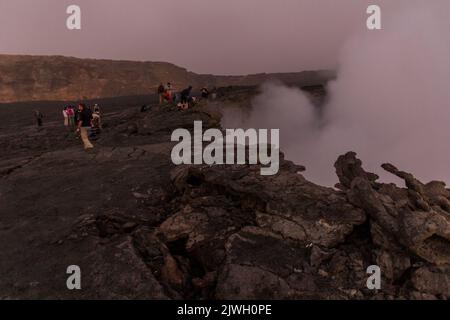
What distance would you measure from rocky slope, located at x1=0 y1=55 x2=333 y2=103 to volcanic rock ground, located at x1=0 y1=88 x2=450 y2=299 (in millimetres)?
114612

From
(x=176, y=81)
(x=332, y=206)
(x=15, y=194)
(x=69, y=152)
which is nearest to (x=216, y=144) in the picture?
(x=332, y=206)

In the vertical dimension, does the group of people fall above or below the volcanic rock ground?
above

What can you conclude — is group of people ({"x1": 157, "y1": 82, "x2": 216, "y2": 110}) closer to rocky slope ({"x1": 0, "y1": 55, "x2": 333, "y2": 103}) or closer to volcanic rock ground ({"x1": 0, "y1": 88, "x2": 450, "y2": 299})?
volcanic rock ground ({"x1": 0, "y1": 88, "x2": 450, "y2": 299})

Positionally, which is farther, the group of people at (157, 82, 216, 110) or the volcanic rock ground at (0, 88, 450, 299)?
the group of people at (157, 82, 216, 110)

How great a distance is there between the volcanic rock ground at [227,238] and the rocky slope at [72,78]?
115m

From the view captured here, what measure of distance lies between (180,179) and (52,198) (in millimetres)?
3712

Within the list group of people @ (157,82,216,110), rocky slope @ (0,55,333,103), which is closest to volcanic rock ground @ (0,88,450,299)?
group of people @ (157,82,216,110)

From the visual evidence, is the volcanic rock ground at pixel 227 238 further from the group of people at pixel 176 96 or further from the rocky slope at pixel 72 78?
the rocky slope at pixel 72 78

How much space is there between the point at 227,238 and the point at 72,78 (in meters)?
145

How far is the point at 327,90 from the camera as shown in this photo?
2783 inches

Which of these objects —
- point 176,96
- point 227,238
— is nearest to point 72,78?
point 176,96

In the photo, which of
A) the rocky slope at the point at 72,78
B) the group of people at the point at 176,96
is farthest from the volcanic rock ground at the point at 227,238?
→ the rocky slope at the point at 72,78

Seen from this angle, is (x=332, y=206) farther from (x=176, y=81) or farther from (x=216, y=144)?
(x=176, y=81)

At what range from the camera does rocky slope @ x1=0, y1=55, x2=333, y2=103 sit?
12094 cm
